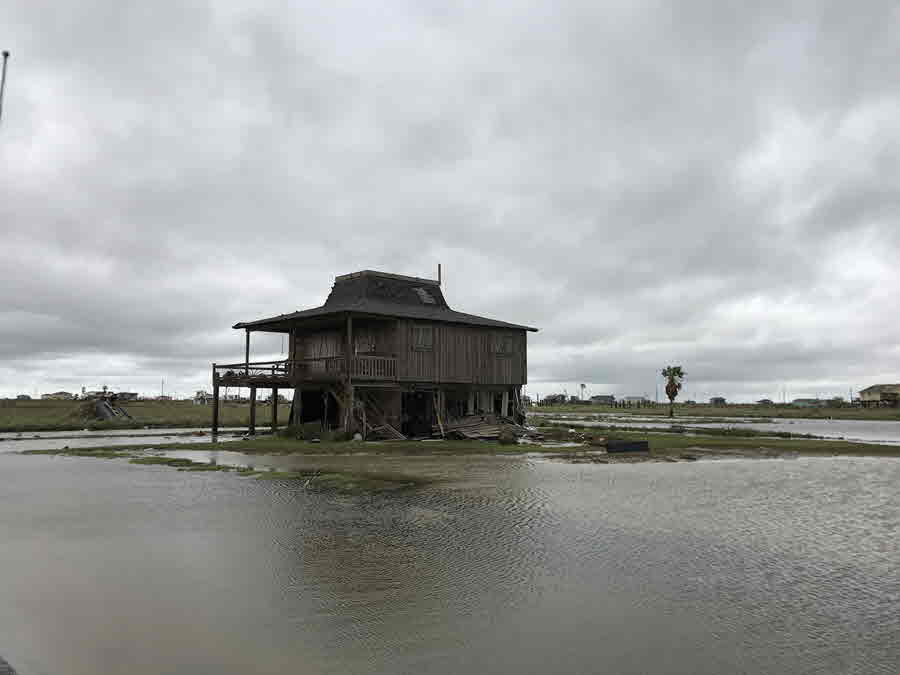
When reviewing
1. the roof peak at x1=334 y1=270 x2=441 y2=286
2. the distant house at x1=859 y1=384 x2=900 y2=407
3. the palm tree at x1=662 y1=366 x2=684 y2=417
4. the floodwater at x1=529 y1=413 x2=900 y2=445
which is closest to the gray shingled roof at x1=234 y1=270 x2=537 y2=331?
the roof peak at x1=334 y1=270 x2=441 y2=286

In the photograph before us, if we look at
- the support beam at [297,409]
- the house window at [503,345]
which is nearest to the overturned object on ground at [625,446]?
the house window at [503,345]

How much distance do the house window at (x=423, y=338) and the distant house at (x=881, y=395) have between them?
116 meters

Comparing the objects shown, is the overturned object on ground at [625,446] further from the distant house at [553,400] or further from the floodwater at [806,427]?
the distant house at [553,400]

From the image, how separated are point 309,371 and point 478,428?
9562 mm

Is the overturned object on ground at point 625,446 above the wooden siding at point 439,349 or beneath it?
beneath

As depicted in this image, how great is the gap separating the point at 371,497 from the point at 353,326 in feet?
69.7

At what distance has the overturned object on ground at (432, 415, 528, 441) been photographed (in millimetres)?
35188

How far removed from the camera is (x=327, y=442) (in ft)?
101

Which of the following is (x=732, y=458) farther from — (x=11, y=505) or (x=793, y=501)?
(x=11, y=505)

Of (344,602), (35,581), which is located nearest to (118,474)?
(35,581)

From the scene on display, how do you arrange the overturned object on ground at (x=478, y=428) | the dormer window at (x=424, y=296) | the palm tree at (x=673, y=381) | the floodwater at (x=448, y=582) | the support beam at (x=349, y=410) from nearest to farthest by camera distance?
1. the floodwater at (x=448, y=582)
2. the support beam at (x=349, y=410)
3. the overturned object on ground at (x=478, y=428)
4. the dormer window at (x=424, y=296)
5. the palm tree at (x=673, y=381)

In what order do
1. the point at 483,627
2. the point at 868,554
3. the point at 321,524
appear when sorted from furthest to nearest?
the point at 321,524
the point at 868,554
the point at 483,627

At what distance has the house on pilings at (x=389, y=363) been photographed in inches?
1315

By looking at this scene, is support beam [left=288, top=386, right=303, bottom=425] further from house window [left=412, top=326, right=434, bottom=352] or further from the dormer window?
the dormer window
